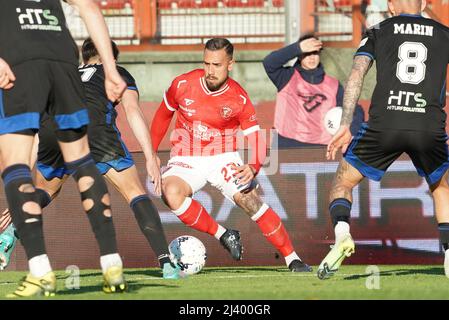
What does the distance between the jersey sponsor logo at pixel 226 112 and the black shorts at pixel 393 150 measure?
6.31 ft

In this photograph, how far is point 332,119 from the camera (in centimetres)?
1288

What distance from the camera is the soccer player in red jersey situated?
10.3m

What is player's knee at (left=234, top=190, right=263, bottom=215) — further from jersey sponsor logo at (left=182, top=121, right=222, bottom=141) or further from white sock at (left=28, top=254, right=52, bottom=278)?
white sock at (left=28, top=254, right=52, bottom=278)

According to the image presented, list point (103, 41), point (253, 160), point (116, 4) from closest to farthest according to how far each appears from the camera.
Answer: point (103, 41)
point (253, 160)
point (116, 4)

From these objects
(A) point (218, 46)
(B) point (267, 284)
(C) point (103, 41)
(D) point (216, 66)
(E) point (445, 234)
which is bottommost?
(B) point (267, 284)

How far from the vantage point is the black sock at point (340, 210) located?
865cm

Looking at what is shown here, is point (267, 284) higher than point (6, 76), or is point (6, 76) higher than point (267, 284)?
point (6, 76)

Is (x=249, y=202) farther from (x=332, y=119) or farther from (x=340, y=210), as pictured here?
(x=332, y=119)

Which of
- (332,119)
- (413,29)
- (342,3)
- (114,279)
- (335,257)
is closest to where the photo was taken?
(114,279)

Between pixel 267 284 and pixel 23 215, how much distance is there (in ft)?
7.55

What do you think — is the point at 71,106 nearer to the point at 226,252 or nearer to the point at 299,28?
the point at 226,252

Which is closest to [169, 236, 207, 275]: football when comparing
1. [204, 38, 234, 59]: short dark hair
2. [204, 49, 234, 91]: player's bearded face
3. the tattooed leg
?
[204, 49, 234, 91]: player's bearded face

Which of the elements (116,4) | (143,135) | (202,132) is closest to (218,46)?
(202,132)

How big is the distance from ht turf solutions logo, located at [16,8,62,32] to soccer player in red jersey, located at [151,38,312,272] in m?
3.57
